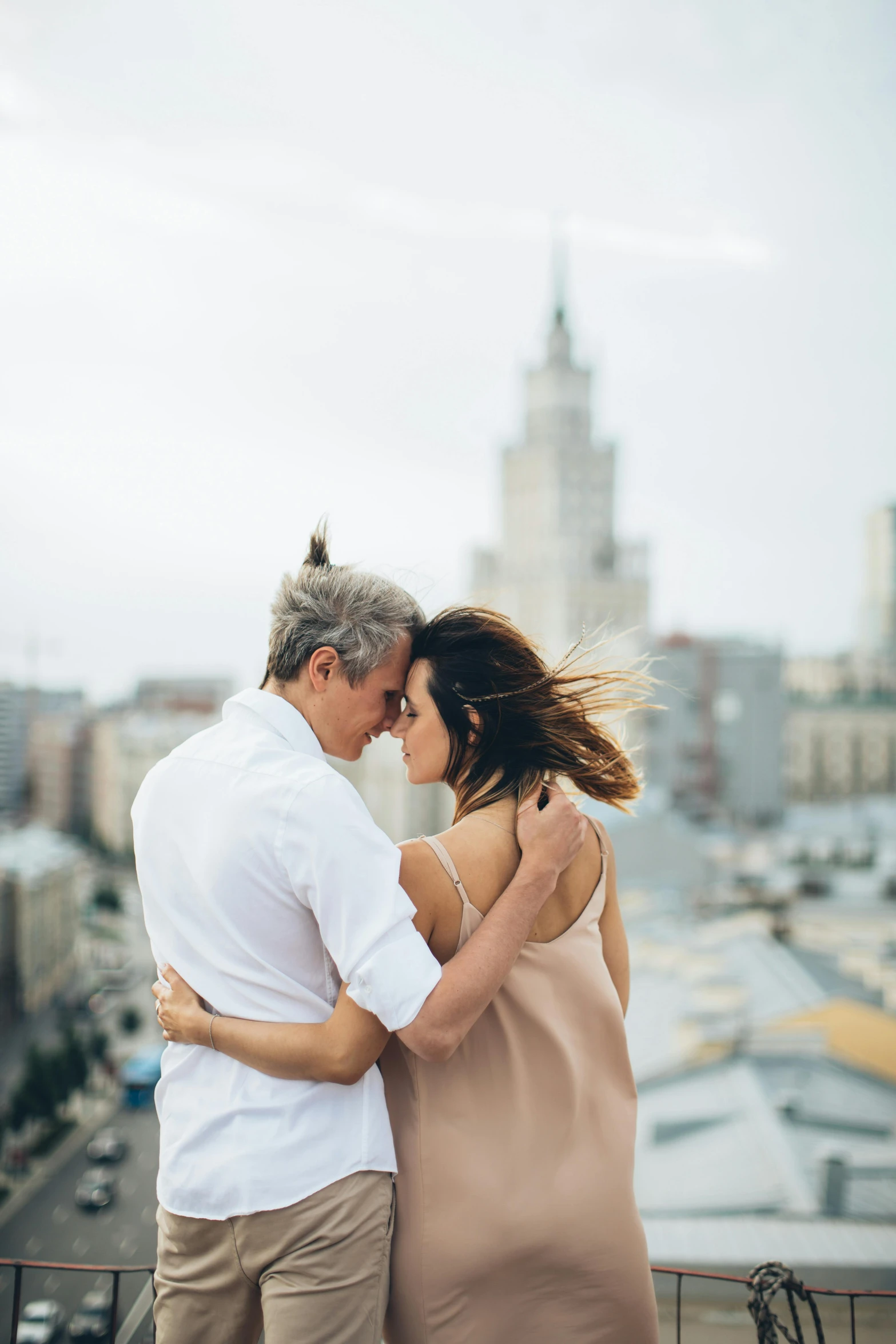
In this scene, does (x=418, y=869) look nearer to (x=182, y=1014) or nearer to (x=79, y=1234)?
(x=182, y=1014)

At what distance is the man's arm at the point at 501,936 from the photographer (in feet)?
3.71

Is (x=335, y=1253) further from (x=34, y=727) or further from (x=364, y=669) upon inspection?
(x=34, y=727)

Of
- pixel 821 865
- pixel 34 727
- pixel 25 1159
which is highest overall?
pixel 34 727

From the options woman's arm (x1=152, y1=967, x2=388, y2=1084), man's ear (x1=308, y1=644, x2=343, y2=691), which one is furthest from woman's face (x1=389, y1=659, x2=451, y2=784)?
woman's arm (x1=152, y1=967, x2=388, y2=1084)

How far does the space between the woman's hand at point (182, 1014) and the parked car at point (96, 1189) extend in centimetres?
1269

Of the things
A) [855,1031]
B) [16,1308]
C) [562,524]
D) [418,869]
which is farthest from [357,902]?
[562,524]

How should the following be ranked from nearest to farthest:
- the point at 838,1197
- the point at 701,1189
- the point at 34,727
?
the point at 838,1197 < the point at 701,1189 < the point at 34,727

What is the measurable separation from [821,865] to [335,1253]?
27.8 meters

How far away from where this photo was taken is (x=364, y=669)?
1360 mm

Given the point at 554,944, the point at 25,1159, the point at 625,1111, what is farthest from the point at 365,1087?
the point at 25,1159

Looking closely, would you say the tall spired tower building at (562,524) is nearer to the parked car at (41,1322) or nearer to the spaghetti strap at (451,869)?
the parked car at (41,1322)

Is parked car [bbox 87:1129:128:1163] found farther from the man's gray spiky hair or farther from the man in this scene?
the man's gray spiky hair

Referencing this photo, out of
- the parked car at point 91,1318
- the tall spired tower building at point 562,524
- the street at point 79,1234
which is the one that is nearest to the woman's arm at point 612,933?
the parked car at point 91,1318

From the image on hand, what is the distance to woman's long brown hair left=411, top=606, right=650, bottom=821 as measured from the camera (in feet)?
4.69
